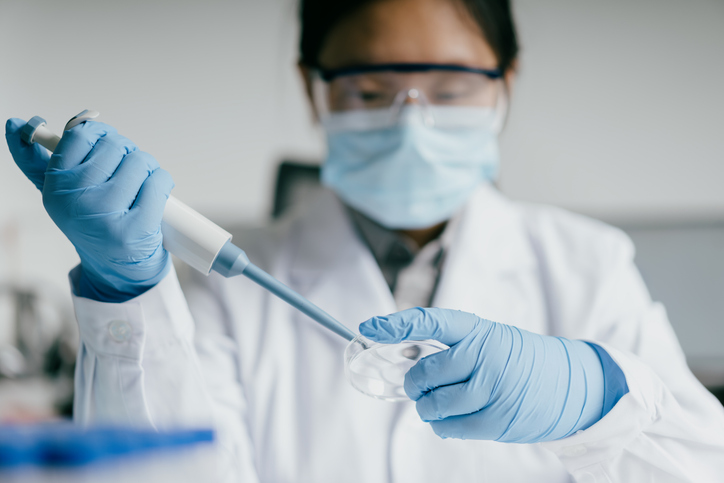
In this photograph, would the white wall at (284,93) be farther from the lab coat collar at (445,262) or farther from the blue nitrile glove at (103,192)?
the blue nitrile glove at (103,192)

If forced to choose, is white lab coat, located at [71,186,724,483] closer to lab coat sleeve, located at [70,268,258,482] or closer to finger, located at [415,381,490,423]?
lab coat sleeve, located at [70,268,258,482]

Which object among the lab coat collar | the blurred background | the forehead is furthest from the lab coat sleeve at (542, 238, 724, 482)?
the blurred background

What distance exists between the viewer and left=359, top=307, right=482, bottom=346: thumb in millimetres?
473

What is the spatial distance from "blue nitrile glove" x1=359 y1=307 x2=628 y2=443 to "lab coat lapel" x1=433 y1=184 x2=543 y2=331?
224 mm

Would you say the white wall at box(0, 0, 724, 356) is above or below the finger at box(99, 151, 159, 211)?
below

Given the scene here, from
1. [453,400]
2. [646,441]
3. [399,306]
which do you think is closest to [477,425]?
[453,400]

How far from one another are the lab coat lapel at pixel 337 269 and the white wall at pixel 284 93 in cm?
67

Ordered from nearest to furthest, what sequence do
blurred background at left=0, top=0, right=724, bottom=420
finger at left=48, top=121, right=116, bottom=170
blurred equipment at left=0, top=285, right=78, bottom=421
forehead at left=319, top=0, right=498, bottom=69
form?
finger at left=48, top=121, right=116, bottom=170 → forehead at left=319, top=0, right=498, bottom=69 → blurred equipment at left=0, top=285, right=78, bottom=421 → blurred background at left=0, top=0, right=724, bottom=420

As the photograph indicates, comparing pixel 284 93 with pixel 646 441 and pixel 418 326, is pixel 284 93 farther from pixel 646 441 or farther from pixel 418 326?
pixel 646 441

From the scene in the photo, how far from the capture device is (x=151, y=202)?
1.57ft

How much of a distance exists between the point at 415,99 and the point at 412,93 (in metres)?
0.01

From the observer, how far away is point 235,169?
5.22 feet

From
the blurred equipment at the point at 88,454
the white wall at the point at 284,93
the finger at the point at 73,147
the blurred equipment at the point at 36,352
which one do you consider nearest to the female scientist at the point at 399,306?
the finger at the point at 73,147

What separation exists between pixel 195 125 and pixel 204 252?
3.83 feet
